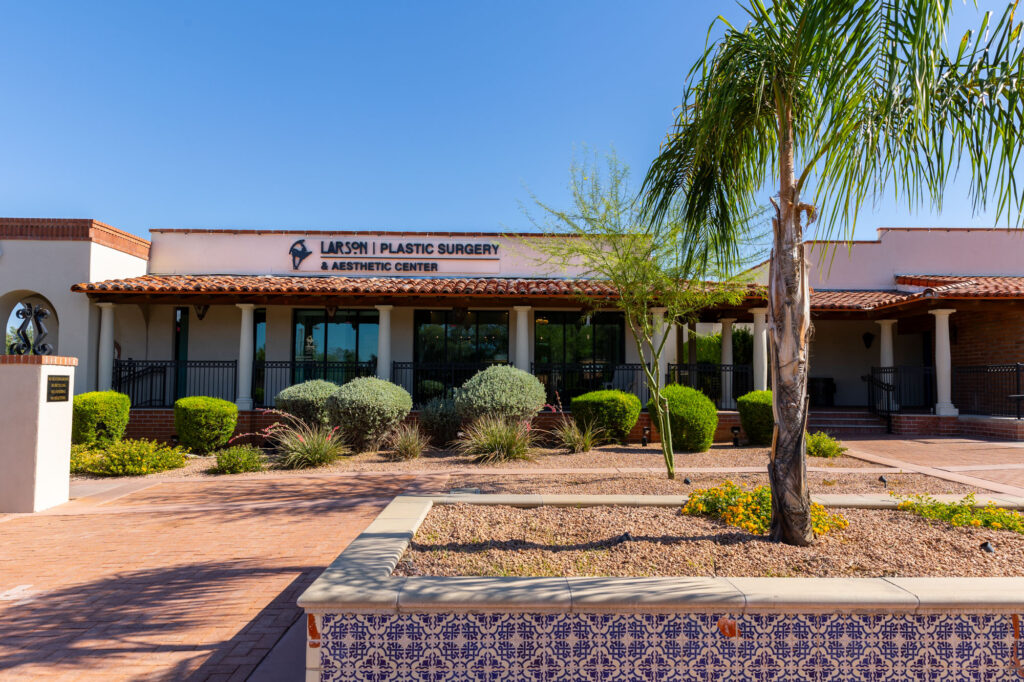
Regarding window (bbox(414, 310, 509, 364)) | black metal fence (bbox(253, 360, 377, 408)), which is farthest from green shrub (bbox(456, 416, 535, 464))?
black metal fence (bbox(253, 360, 377, 408))

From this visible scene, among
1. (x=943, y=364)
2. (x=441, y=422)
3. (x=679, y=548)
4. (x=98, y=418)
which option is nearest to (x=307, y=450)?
(x=441, y=422)

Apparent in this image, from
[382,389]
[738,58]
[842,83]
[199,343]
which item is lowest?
[382,389]

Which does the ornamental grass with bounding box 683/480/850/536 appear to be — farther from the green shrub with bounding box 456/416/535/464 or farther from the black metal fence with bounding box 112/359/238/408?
the black metal fence with bounding box 112/359/238/408

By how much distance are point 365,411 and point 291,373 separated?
16.1 ft

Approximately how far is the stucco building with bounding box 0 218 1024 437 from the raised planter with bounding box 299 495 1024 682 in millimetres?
11217

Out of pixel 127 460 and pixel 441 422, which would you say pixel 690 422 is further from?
pixel 127 460

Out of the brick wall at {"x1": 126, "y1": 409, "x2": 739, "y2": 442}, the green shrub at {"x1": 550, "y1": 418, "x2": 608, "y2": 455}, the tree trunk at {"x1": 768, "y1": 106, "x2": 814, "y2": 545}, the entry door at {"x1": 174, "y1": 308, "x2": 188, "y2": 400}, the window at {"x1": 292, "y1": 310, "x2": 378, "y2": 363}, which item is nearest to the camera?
the tree trunk at {"x1": 768, "y1": 106, "x2": 814, "y2": 545}

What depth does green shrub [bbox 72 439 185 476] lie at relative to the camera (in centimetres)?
1008

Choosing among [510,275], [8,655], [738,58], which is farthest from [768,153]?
[510,275]

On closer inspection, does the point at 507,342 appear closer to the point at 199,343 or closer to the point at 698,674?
the point at 199,343

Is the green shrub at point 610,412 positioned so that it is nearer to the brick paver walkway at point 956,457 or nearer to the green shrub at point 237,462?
the brick paver walkway at point 956,457

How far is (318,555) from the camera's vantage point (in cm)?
537

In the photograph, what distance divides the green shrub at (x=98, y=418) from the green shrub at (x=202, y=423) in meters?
1.25

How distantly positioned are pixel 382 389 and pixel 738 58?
9.43 metres
